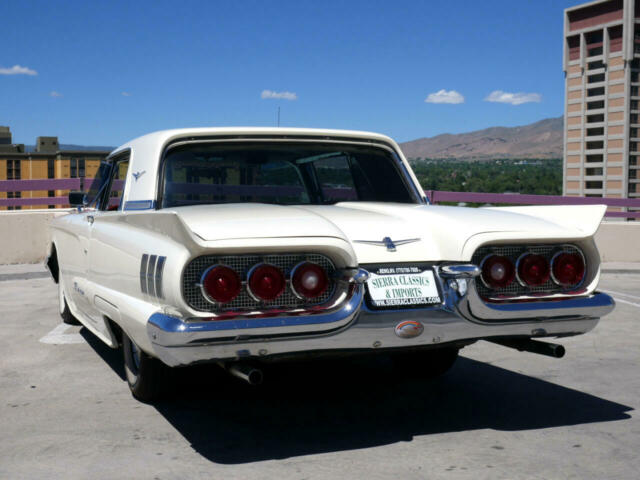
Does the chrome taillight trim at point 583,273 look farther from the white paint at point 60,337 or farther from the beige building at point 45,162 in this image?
the beige building at point 45,162

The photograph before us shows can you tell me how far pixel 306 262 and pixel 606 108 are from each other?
127156 mm

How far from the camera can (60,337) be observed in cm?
686

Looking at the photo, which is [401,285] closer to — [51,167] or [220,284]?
[220,284]

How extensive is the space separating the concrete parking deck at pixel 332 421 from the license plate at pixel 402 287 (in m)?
0.70

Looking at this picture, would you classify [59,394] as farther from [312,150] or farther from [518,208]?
[518,208]

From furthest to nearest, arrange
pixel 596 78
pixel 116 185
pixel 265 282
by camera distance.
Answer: pixel 596 78 → pixel 116 185 → pixel 265 282

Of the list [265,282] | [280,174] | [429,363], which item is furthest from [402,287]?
[429,363]

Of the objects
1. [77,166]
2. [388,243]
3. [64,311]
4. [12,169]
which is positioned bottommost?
[64,311]

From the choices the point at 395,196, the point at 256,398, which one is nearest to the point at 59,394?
the point at 256,398

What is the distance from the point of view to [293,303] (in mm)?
3711

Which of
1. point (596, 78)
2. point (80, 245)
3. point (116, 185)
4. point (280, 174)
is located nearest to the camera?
point (280, 174)

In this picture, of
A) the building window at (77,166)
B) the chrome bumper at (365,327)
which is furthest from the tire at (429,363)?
the building window at (77,166)

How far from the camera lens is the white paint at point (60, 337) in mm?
A: 6645

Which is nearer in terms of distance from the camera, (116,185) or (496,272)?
(496,272)
